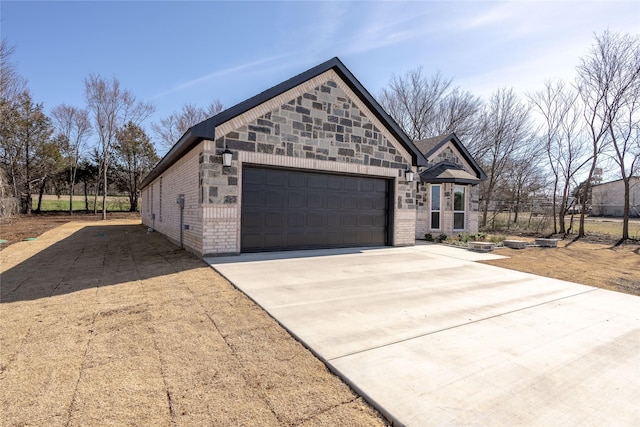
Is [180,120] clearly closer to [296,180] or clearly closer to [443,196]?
[296,180]

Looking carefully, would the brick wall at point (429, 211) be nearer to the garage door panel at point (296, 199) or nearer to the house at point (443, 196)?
the house at point (443, 196)

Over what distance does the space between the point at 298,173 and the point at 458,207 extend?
8271 mm

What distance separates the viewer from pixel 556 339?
3.31 meters

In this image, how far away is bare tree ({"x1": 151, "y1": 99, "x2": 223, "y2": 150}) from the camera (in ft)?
95.5

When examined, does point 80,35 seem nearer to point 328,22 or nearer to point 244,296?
point 328,22

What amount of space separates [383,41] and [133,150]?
29.7 meters

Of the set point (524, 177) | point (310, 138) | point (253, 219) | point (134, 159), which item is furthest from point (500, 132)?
point (134, 159)

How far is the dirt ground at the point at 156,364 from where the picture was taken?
2029 millimetres

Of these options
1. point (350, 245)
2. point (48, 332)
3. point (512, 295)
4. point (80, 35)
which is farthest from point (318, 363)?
point (80, 35)

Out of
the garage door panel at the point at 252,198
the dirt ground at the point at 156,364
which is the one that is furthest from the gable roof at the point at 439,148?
the dirt ground at the point at 156,364

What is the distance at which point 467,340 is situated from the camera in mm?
3223

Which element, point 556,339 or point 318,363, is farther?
point 556,339

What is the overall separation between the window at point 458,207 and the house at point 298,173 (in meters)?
3.61

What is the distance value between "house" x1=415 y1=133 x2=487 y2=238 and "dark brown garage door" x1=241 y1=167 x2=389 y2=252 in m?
3.49
